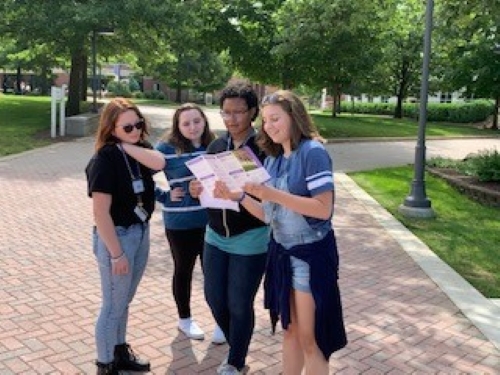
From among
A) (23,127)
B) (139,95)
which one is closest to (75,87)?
(23,127)

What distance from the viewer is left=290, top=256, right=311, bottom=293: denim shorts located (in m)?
3.00

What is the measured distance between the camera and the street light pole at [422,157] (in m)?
9.10

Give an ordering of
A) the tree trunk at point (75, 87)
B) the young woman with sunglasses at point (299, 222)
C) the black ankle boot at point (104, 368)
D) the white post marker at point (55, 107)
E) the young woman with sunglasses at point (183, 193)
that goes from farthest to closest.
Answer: the tree trunk at point (75, 87), the white post marker at point (55, 107), the young woman with sunglasses at point (183, 193), the black ankle boot at point (104, 368), the young woman with sunglasses at point (299, 222)

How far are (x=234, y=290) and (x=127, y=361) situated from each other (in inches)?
35.3

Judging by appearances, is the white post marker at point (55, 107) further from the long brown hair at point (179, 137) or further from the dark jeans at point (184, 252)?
the long brown hair at point (179, 137)

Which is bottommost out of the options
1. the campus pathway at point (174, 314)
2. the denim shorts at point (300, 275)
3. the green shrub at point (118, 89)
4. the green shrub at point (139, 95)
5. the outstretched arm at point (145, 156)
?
the campus pathway at point (174, 314)

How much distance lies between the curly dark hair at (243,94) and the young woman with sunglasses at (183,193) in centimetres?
47

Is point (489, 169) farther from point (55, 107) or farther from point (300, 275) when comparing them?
point (55, 107)

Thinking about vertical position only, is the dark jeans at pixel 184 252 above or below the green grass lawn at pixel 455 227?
above

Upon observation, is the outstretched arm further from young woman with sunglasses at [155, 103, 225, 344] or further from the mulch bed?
the mulch bed

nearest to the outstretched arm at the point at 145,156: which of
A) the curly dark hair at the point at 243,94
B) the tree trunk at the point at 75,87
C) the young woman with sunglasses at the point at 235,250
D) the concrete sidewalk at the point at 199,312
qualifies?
the young woman with sunglasses at the point at 235,250

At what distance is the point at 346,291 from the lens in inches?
224

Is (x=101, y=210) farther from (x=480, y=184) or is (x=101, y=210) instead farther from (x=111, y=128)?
(x=480, y=184)

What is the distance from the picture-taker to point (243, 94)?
352 cm
